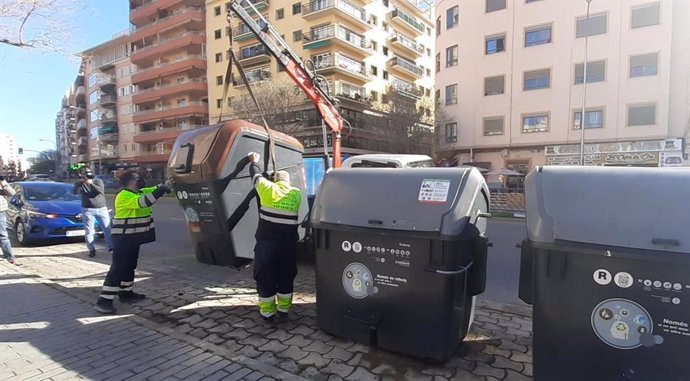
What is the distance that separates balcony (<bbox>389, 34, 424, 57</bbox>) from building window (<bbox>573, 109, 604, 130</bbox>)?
22.7 meters

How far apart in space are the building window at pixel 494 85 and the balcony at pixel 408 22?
60.5 feet

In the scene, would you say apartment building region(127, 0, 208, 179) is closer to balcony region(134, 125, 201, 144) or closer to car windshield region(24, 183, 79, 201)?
balcony region(134, 125, 201, 144)

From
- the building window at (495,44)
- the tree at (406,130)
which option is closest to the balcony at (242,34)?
the tree at (406,130)

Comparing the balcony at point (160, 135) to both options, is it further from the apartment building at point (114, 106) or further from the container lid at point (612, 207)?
the container lid at point (612, 207)

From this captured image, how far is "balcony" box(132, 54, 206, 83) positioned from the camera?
139 feet

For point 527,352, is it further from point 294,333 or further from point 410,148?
point 410,148

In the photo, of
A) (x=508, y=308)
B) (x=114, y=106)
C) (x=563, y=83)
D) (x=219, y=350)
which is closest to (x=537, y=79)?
(x=563, y=83)

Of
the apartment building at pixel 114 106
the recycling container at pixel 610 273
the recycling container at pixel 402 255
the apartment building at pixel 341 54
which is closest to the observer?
the recycling container at pixel 610 273

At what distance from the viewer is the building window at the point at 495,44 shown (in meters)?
28.0

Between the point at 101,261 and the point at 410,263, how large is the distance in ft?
21.5

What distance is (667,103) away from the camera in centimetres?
2314

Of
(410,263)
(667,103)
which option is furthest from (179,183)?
(667,103)

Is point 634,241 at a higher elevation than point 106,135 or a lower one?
lower

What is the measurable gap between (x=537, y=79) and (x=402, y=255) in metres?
28.6
